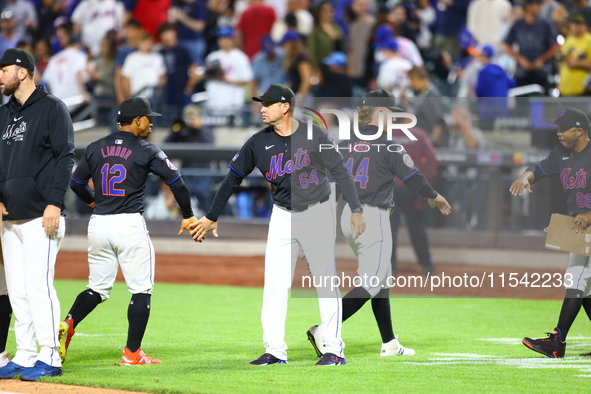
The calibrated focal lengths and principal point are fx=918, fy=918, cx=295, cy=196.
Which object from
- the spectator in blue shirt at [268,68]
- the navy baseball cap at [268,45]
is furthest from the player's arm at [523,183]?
the navy baseball cap at [268,45]

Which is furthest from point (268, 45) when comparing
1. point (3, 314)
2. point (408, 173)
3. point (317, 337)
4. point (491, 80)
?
point (3, 314)

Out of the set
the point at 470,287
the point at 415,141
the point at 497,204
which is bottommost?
the point at 470,287

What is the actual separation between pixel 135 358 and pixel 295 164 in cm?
188

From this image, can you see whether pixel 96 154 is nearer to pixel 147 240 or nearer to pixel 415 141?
pixel 147 240

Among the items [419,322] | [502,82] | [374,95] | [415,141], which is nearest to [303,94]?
[502,82]

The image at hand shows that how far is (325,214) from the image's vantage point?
687cm

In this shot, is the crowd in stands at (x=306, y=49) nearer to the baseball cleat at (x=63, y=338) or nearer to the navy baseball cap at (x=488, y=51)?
the navy baseball cap at (x=488, y=51)

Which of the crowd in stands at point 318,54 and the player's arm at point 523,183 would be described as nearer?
the player's arm at point 523,183

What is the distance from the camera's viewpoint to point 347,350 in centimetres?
764

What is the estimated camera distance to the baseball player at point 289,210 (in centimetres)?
677

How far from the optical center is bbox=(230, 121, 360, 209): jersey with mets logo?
680 cm

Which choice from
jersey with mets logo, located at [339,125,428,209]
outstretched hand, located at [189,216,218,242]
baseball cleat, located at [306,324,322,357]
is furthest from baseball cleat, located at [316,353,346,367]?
jersey with mets logo, located at [339,125,428,209]

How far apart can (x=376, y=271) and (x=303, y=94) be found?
841 cm

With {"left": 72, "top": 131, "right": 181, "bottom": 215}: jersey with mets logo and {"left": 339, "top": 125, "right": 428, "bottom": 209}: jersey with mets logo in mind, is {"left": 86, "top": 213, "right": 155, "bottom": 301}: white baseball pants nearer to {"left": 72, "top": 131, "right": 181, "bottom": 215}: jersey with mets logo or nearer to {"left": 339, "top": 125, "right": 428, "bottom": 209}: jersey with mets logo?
{"left": 72, "top": 131, "right": 181, "bottom": 215}: jersey with mets logo
